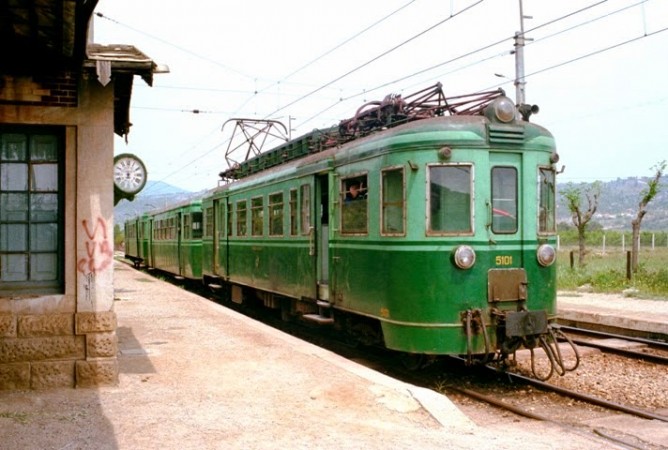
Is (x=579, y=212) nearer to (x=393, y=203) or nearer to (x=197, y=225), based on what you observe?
(x=197, y=225)

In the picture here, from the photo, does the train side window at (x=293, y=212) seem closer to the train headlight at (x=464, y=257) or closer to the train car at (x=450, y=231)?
the train car at (x=450, y=231)

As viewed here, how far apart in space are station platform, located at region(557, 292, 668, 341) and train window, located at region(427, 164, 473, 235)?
6583 millimetres

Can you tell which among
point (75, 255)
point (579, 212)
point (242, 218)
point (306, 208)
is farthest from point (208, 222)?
point (579, 212)

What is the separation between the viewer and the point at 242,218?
15.8 metres

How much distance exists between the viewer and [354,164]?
976cm

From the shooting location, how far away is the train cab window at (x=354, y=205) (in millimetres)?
9484

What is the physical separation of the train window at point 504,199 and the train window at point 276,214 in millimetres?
5003

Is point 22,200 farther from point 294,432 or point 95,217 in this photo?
point 294,432

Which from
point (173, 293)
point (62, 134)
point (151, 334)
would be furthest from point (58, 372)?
point (173, 293)

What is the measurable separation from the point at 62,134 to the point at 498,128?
16.1 feet

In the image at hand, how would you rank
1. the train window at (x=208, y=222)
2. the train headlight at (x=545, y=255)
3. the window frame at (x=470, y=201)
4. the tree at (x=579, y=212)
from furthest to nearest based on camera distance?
1. the tree at (x=579, y=212)
2. the train window at (x=208, y=222)
3. the train headlight at (x=545, y=255)
4. the window frame at (x=470, y=201)

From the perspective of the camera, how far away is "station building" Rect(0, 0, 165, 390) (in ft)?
23.8

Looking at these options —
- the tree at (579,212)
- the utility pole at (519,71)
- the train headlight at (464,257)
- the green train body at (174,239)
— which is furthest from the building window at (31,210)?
the tree at (579,212)

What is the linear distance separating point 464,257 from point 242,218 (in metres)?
8.21
